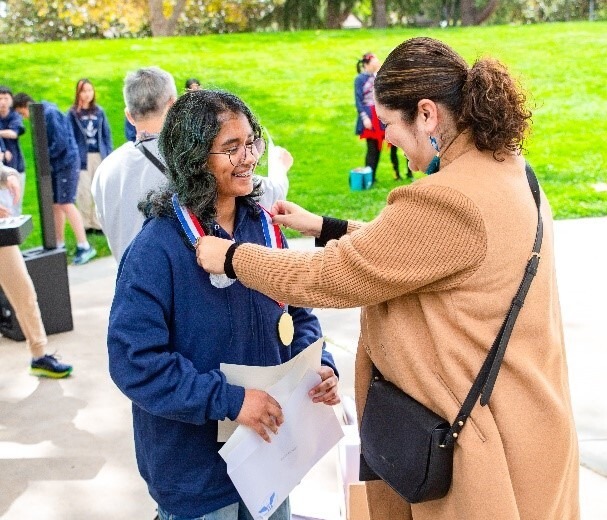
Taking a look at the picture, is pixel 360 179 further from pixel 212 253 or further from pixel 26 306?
pixel 212 253

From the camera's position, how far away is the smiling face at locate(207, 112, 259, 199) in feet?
6.61

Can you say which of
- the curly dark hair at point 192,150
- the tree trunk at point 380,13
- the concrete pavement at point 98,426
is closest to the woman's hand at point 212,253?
the curly dark hair at point 192,150

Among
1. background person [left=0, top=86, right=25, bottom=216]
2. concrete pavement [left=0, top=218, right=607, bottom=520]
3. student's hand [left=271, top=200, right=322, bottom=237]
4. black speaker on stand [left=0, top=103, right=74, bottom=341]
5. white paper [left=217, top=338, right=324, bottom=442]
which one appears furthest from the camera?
background person [left=0, top=86, right=25, bottom=216]

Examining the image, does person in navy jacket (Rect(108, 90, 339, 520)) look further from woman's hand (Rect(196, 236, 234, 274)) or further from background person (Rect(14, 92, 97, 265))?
background person (Rect(14, 92, 97, 265))

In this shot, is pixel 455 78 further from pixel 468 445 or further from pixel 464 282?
pixel 468 445

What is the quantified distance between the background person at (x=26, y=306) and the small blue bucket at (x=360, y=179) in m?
6.28

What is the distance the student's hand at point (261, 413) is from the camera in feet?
6.46

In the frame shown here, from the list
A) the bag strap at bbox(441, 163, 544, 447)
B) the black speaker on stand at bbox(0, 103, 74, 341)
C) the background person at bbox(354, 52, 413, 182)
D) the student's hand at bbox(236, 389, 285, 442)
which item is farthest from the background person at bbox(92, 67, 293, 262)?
the background person at bbox(354, 52, 413, 182)

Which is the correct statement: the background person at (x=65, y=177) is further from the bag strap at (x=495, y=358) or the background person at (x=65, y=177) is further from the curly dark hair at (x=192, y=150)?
the bag strap at (x=495, y=358)

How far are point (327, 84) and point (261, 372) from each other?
15485 millimetres

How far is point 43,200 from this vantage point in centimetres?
562

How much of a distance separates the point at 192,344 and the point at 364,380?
465 millimetres

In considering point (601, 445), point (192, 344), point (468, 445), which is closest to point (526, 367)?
point (468, 445)

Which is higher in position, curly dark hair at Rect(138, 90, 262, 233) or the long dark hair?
curly dark hair at Rect(138, 90, 262, 233)
